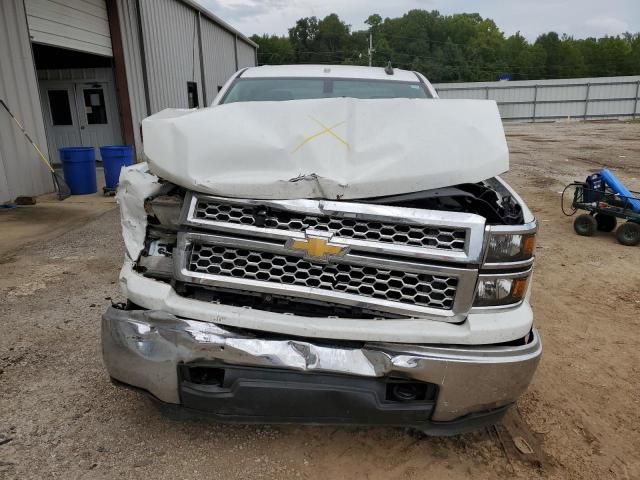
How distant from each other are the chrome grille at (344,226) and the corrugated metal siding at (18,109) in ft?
26.2

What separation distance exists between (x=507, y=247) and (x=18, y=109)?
9427 mm

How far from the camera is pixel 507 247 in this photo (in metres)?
2.17

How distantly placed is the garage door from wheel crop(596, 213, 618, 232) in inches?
394

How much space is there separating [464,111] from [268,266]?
4.47ft

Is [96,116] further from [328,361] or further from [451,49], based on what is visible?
[451,49]

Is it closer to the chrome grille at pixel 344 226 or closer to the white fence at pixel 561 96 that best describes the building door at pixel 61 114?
the chrome grille at pixel 344 226

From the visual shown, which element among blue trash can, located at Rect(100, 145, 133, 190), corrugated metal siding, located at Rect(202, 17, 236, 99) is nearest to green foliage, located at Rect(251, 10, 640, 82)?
corrugated metal siding, located at Rect(202, 17, 236, 99)

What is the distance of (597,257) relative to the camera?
236 inches

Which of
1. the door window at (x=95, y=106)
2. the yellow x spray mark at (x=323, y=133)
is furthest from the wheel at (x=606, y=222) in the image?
the door window at (x=95, y=106)

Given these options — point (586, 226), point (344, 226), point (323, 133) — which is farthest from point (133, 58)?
point (344, 226)

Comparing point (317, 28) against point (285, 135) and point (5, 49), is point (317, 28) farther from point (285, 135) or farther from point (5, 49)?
point (285, 135)

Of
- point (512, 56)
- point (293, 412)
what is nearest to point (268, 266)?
point (293, 412)

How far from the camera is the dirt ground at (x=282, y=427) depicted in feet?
7.94

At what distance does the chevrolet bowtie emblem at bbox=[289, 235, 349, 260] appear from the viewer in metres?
2.16
